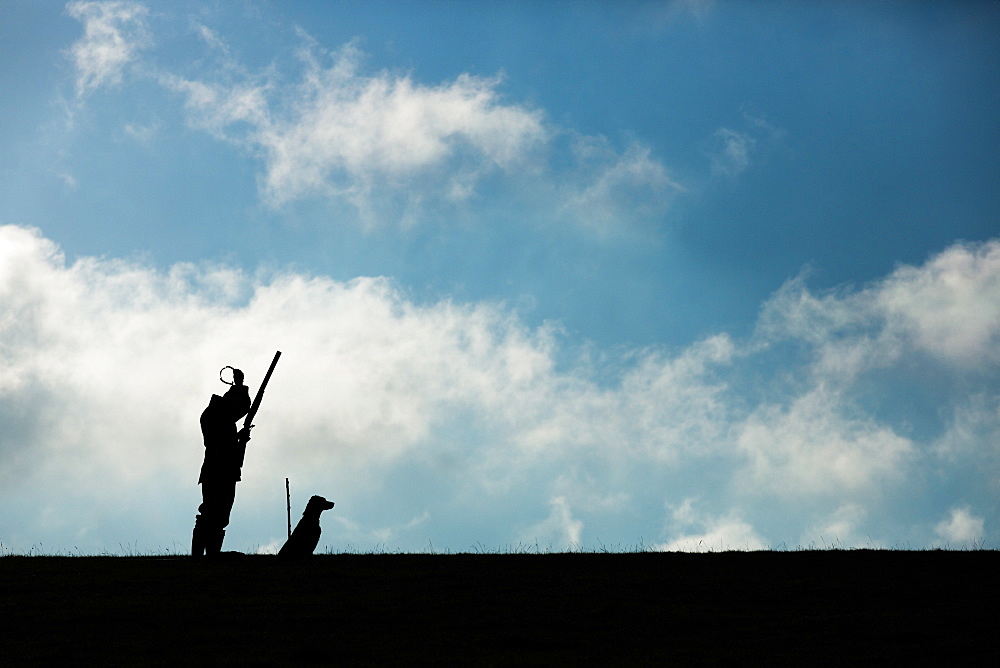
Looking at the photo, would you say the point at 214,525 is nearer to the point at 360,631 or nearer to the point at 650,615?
the point at 360,631

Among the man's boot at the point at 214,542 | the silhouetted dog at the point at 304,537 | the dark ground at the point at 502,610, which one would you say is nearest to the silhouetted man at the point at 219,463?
the man's boot at the point at 214,542

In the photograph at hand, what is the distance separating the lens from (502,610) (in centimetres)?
1530

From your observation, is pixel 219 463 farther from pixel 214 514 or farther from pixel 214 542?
pixel 214 542

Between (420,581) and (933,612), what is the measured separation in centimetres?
755

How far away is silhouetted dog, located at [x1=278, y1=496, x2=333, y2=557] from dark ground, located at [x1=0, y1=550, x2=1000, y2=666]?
0.25 metres

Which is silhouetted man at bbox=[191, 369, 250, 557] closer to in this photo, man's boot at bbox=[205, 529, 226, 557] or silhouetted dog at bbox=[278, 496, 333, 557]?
man's boot at bbox=[205, 529, 226, 557]

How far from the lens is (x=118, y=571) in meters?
18.4

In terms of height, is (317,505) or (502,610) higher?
(317,505)

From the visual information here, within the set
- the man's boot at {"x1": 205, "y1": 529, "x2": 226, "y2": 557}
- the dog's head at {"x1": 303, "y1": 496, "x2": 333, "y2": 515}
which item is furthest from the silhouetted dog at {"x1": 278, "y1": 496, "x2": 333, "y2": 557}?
the man's boot at {"x1": 205, "y1": 529, "x2": 226, "y2": 557}

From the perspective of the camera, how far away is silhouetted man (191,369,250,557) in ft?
69.3

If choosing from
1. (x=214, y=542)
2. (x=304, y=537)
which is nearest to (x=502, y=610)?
(x=304, y=537)

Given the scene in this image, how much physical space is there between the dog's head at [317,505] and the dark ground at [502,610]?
0.93 m

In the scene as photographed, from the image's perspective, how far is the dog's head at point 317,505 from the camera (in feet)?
68.2

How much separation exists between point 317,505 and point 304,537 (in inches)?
29.5
